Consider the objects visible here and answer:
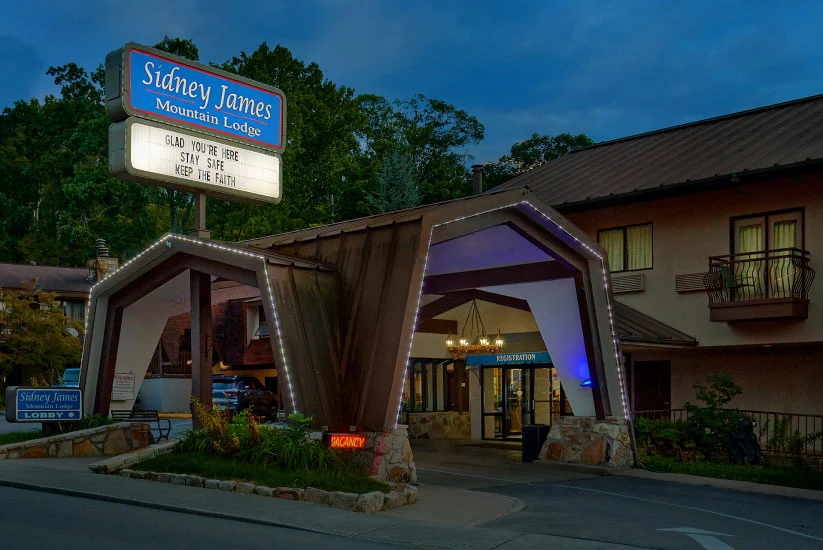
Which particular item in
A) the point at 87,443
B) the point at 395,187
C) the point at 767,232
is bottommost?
the point at 87,443

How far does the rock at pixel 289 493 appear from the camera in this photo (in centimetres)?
1378

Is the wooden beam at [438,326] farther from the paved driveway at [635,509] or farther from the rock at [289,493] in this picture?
the rock at [289,493]

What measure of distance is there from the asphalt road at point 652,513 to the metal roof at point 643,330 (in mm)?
4587

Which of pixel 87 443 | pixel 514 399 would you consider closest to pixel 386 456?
pixel 87 443

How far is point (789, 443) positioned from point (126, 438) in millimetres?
14718

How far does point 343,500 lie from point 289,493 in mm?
971

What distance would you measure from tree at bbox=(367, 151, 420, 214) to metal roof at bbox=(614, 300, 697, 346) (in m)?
23.7

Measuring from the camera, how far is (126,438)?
64.7 feet

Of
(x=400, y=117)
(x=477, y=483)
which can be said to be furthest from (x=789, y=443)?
(x=400, y=117)

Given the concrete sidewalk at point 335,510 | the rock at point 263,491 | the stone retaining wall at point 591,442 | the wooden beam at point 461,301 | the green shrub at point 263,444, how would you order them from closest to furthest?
the concrete sidewalk at point 335,510, the rock at point 263,491, the green shrub at point 263,444, the stone retaining wall at point 591,442, the wooden beam at point 461,301

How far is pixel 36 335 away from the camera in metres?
44.8

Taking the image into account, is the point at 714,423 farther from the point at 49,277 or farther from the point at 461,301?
the point at 49,277

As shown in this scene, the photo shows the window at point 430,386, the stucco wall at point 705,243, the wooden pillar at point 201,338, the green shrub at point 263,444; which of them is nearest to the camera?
the green shrub at point 263,444

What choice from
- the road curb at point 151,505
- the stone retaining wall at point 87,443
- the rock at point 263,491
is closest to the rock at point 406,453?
the rock at point 263,491
